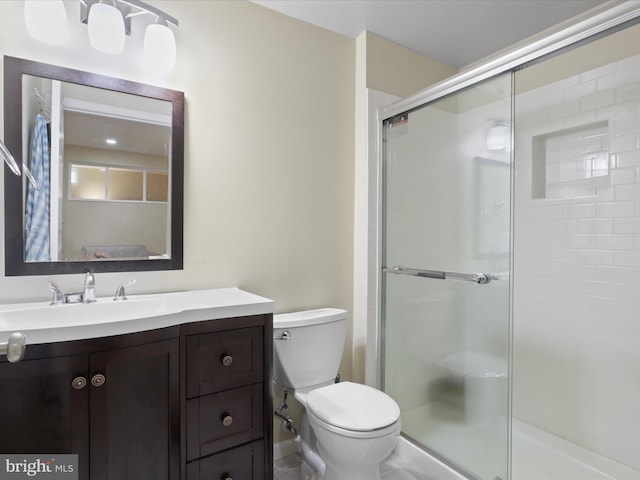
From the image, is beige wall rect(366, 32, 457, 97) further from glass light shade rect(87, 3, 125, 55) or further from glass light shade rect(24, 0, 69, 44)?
glass light shade rect(24, 0, 69, 44)

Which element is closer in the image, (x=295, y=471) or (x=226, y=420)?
(x=226, y=420)

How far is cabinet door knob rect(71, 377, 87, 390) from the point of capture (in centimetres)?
109

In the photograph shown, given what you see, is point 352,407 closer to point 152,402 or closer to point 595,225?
point 152,402

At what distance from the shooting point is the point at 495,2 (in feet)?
6.32

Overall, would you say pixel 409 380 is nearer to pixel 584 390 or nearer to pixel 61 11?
pixel 584 390

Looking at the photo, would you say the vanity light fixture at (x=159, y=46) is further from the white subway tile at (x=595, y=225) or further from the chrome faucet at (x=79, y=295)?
the white subway tile at (x=595, y=225)

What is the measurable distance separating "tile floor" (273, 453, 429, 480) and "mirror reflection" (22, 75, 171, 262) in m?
1.25

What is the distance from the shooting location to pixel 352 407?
5.31 feet

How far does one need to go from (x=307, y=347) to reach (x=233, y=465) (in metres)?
0.58

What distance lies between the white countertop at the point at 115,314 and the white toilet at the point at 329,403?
36cm

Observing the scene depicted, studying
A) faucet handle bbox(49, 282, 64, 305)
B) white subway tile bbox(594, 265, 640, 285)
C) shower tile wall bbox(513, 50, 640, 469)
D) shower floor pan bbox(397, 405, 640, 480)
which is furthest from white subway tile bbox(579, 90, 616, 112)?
faucet handle bbox(49, 282, 64, 305)

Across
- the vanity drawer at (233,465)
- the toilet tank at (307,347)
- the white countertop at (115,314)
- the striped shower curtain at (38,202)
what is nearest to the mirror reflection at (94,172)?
the striped shower curtain at (38,202)

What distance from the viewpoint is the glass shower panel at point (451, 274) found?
1.65 m

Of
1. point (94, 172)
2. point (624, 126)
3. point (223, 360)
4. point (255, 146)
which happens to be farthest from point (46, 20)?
point (624, 126)
